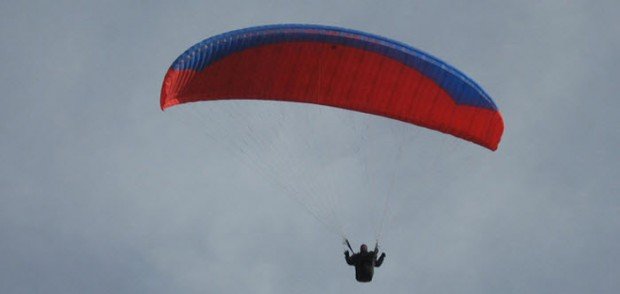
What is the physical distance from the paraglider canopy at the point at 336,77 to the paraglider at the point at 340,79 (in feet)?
0.08

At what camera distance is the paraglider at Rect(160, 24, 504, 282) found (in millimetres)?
28156

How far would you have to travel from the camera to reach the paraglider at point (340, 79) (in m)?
28.2

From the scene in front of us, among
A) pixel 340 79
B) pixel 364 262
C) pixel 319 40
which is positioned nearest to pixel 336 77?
pixel 340 79

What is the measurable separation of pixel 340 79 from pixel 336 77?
4.7 inches

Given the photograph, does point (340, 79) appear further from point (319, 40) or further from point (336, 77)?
point (319, 40)

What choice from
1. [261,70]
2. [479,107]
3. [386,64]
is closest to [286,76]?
[261,70]

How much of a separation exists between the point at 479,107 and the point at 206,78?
7046 millimetres

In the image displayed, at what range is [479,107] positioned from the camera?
29.2m

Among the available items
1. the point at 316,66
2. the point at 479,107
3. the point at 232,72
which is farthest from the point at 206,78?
the point at 479,107

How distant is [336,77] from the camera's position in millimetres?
29172

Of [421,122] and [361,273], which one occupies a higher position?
[421,122]

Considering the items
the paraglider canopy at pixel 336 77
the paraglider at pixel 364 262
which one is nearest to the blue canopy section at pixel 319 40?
the paraglider canopy at pixel 336 77

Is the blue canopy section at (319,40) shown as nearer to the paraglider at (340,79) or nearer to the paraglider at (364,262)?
the paraglider at (340,79)

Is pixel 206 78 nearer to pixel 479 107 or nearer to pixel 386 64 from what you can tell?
pixel 386 64
